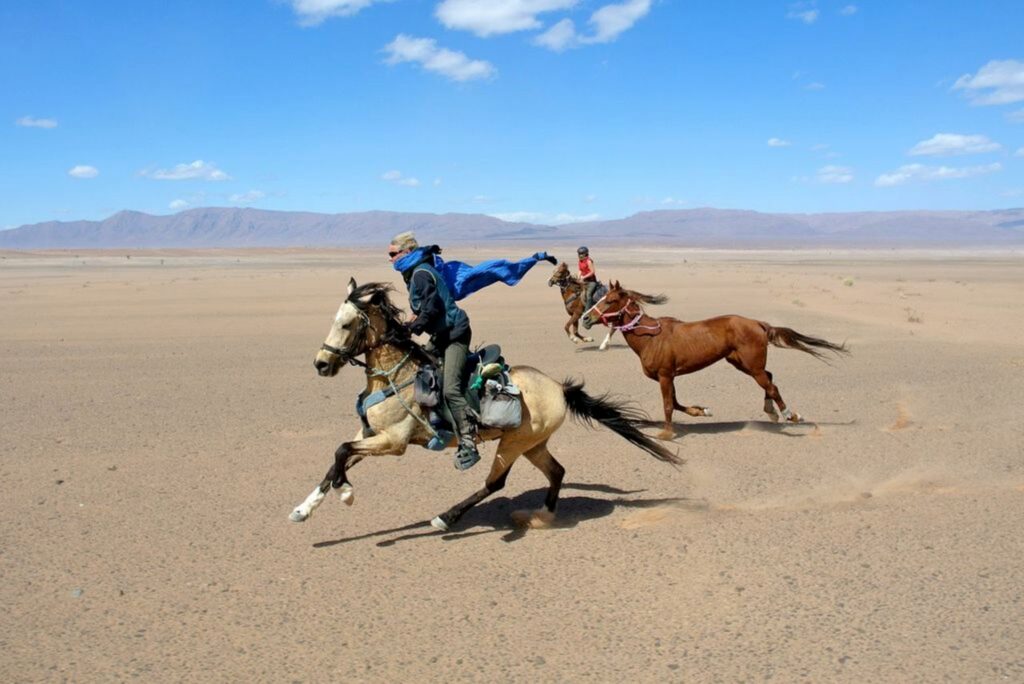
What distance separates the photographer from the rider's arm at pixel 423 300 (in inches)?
257

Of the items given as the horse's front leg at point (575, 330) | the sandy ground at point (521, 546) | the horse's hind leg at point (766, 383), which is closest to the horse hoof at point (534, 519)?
the sandy ground at point (521, 546)

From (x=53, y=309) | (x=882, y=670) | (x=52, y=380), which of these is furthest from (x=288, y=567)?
(x=53, y=309)

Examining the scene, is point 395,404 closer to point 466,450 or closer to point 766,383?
point 466,450

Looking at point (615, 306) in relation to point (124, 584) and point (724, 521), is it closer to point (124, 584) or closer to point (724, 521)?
point (724, 521)

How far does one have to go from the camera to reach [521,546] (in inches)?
269

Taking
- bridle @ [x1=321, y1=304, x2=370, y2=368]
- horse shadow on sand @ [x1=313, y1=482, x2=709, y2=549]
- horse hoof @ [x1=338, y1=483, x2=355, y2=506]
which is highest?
bridle @ [x1=321, y1=304, x2=370, y2=368]

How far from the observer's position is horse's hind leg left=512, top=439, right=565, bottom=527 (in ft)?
23.8

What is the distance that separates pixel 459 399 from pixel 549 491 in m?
1.28

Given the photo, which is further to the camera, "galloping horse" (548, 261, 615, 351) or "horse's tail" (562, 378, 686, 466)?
"galloping horse" (548, 261, 615, 351)

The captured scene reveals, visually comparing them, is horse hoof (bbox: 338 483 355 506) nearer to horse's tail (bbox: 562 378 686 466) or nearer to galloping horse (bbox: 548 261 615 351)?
horse's tail (bbox: 562 378 686 466)

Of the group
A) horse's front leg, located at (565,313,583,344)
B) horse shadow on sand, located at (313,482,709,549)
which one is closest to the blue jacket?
horse shadow on sand, located at (313,482,709,549)

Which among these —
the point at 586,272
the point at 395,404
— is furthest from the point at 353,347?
the point at 586,272

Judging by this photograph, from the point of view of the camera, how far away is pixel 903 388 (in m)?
13.2

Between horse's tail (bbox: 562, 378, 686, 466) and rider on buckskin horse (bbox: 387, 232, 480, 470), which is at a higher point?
rider on buckskin horse (bbox: 387, 232, 480, 470)
